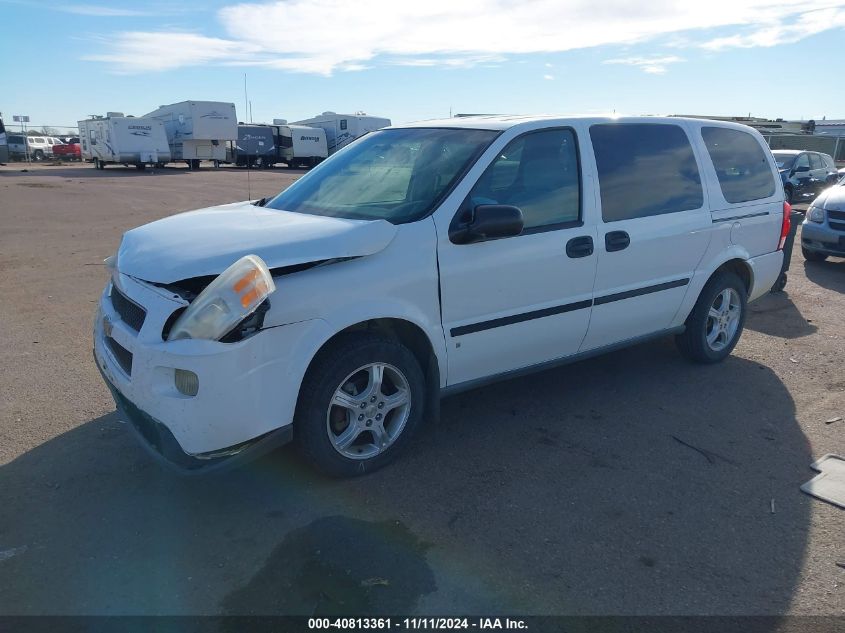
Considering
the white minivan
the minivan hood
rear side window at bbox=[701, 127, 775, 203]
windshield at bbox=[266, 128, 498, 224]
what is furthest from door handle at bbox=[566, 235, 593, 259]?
rear side window at bbox=[701, 127, 775, 203]

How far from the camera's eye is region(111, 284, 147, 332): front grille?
339cm

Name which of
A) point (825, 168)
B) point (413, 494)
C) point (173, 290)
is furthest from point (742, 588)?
point (825, 168)

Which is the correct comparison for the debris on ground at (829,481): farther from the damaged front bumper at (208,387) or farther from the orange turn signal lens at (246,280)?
the orange turn signal lens at (246,280)

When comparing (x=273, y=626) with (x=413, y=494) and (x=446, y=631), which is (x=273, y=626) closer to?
(x=446, y=631)

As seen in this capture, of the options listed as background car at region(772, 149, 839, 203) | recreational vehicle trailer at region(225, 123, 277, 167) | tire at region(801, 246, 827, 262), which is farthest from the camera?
recreational vehicle trailer at region(225, 123, 277, 167)

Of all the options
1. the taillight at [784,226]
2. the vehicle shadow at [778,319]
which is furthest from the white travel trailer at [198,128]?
the taillight at [784,226]

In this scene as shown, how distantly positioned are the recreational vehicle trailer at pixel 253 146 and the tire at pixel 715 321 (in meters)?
39.2

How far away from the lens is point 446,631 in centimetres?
268

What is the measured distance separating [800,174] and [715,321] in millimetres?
15545

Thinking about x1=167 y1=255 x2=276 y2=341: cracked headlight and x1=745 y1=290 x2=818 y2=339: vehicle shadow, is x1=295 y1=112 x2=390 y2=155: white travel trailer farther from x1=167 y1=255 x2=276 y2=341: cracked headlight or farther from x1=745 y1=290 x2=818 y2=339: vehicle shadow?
x1=167 y1=255 x2=276 y2=341: cracked headlight

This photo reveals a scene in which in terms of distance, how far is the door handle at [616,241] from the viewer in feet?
14.7

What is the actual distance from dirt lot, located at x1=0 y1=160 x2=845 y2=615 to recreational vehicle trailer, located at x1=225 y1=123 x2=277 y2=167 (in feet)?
126

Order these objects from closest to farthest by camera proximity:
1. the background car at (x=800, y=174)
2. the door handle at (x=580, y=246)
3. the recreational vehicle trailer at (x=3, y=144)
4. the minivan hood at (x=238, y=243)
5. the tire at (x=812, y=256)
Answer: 1. the minivan hood at (x=238, y=243)
2. the door handle at (x=580, y=246)
3. the tire at (x=812, y=256)
4. the background car at (x=800, y=174)
5. the recreational vehicle trailer at (x=3, y=144)

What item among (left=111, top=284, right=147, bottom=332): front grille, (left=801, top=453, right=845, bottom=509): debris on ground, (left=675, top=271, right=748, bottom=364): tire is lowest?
(left=801, top=453, right=845, bottom=509): debris on ground
